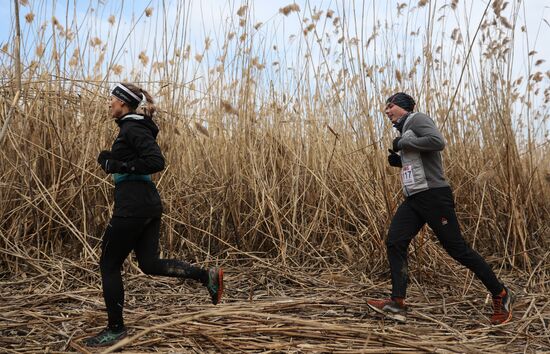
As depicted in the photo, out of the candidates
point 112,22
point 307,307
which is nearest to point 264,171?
point 307,307

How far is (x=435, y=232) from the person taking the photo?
2.96m

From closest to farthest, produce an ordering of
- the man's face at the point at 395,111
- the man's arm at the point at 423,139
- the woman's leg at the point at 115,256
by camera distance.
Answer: the woman's leg at the point at 115,256 → the man's arm at the point at 423,139 → the man's face at the point at 395,111

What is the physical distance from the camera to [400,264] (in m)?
3.00

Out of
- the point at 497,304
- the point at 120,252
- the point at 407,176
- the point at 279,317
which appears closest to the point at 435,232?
the point at 407,176

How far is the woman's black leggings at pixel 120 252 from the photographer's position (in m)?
2.35

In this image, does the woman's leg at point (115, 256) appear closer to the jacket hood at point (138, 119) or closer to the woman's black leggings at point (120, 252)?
the woman's black leggings at point (120, 252)

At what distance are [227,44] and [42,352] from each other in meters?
2.72

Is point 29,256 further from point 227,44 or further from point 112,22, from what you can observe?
point 227,44

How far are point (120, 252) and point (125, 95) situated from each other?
0.70m

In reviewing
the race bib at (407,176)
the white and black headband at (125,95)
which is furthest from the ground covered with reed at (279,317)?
the white and black headband at (125,95)

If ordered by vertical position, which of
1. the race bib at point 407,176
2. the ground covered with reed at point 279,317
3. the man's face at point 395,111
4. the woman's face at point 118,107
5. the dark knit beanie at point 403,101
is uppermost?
the dark knit beanie at point 403,101

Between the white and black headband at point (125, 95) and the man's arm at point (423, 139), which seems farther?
the man's arm at point (423, 139)

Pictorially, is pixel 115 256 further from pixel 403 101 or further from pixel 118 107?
pixel 403 101

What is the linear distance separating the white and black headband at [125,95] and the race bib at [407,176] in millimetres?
1470
